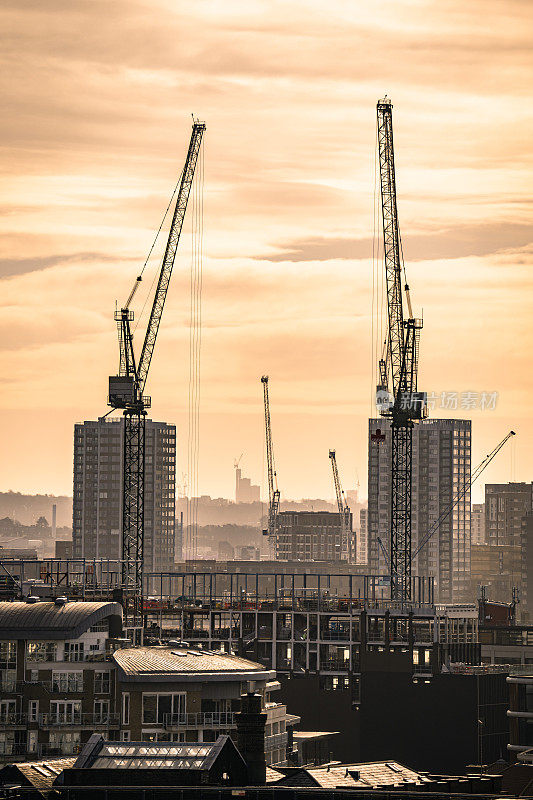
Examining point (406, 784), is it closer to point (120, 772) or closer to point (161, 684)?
point (120, 772)

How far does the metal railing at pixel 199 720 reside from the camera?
399 feet

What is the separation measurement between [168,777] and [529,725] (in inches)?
2240

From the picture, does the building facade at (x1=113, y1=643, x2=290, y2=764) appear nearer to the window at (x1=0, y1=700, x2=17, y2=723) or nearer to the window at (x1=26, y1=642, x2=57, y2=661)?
the window at (x1=26, y1=642, x2=57, y2=661)

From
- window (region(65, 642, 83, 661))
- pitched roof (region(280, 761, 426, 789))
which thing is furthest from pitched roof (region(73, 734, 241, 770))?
window (region(65, 642, 83, 661))

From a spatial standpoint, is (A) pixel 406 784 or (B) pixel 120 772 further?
(A) pixel 406 784

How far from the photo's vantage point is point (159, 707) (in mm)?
122000

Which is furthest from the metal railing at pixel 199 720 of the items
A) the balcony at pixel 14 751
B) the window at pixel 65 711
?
the balcony at pixel 14 751

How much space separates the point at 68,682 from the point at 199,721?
913 cm

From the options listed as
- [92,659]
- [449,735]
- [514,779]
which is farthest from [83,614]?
[449,735]

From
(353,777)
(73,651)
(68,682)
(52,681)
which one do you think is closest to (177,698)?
(68,682)

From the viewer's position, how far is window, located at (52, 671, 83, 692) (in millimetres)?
124750

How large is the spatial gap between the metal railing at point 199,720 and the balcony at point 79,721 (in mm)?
3459

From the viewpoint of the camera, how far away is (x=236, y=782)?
310 feet

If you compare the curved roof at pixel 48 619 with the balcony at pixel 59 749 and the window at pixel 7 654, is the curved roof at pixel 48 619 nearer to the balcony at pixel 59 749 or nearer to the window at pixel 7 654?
the window at pixel 7 654
